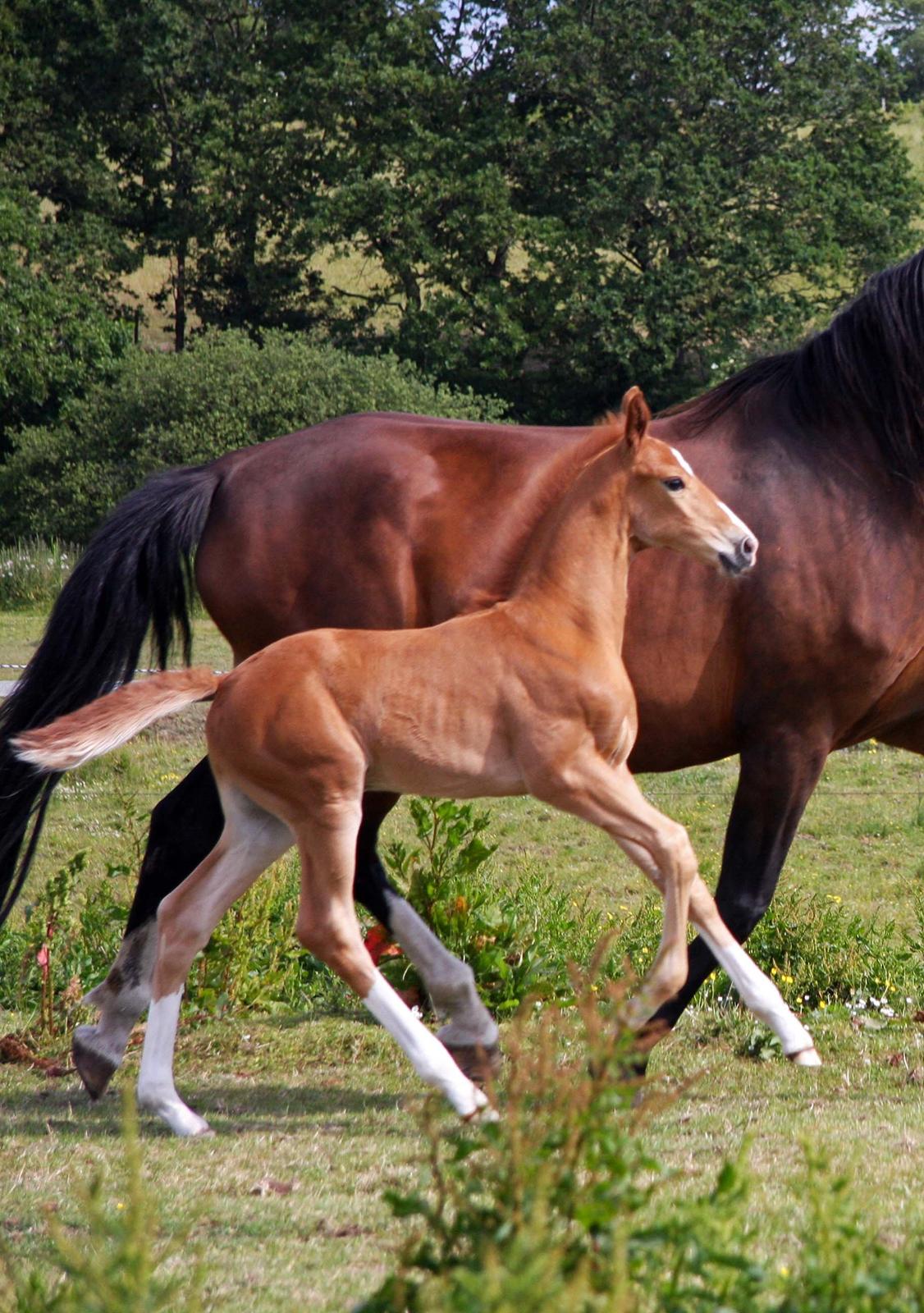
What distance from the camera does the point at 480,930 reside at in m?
5.64

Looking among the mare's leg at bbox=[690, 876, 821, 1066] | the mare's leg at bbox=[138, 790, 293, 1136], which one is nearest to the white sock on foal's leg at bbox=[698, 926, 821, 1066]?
the mare's leg at bbox=[690, 876, 821, 1066]

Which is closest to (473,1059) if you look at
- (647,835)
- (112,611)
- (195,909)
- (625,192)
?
(195,909)

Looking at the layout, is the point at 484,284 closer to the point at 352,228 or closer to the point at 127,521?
the point at 352,228

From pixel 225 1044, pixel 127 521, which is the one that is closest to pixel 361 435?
pixel 127 521

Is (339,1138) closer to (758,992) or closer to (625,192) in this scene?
(758,992)

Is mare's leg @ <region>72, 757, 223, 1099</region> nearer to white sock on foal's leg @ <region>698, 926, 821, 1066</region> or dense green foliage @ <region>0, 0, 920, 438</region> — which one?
white sock on foal's leg @ <region>698, 926, 821, 1066</region>

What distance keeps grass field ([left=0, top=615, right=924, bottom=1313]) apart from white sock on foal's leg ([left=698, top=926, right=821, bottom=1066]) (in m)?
0.23

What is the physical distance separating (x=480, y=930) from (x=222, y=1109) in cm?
136

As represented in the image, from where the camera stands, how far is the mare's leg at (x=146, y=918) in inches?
182

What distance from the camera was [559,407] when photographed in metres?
33.2

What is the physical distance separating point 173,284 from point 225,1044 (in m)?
31.2

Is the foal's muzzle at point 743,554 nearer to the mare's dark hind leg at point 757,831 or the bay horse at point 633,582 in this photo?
the bay horse at point 633,582

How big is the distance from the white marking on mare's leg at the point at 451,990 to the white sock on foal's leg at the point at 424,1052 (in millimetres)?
760

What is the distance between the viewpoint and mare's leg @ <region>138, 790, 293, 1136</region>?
4.21 meters
